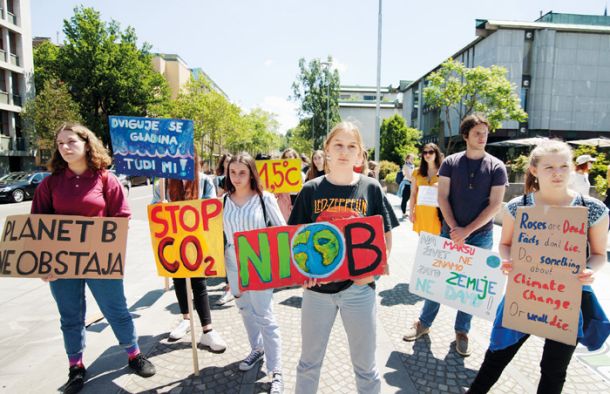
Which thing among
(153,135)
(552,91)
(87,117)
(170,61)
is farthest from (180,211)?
(170,61)

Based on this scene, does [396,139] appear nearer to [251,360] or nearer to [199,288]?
[199,288]

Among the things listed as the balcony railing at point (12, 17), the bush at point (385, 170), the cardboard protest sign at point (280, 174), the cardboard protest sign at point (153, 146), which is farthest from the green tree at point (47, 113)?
the cardboard protest sign at point (153, 146)

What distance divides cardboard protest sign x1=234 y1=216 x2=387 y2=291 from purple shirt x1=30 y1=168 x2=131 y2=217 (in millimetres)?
1414

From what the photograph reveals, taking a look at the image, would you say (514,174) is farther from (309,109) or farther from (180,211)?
(309,109)

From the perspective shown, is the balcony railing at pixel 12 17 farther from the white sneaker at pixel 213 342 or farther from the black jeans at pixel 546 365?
the black jeans at pixel 546 365

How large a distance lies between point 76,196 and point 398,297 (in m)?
3.92

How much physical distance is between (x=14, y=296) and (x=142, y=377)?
132 inches

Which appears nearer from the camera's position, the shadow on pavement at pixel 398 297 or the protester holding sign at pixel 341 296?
the protester holding sign at pixel 341 296

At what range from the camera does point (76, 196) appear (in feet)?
9.11

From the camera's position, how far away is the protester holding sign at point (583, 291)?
7.09 feet

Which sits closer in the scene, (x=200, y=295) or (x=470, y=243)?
(x=470, y=243)

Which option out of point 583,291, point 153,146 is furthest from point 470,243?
point 153,146

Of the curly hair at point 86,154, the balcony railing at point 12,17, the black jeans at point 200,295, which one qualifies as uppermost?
the balcony railing at point 12,17

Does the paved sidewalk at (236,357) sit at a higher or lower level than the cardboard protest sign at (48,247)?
lower
